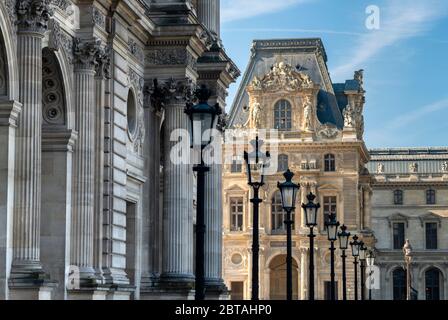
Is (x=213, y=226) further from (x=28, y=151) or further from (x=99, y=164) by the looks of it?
(x=28, y=151)

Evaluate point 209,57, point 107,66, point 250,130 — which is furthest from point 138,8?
point 250,130

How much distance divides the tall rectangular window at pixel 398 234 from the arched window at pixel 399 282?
2.96 meters

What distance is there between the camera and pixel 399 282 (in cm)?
15838

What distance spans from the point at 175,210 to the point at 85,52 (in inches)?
378

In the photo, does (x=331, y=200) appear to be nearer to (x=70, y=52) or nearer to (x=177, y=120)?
(x=177, y=120)

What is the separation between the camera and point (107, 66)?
37.0 meters

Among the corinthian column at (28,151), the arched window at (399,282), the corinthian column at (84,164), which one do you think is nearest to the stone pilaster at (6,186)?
the corinthian column at (28,151)

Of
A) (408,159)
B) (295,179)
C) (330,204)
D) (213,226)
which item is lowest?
(213,226)

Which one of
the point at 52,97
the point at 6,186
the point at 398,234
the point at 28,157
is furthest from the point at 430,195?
the point at 6,186

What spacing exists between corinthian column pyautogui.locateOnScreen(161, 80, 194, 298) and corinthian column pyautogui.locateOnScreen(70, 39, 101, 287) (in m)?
7.60

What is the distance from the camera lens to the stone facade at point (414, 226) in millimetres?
156375

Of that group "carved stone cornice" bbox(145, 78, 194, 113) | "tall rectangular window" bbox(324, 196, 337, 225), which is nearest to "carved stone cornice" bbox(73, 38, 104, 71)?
"carved stone cornice" bbox(145, 78, 194, 113)

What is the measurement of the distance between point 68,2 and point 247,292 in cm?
8935

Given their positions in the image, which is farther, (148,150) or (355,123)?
(355,123)
